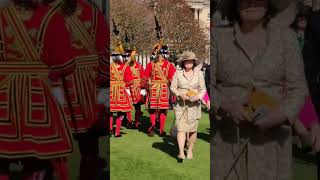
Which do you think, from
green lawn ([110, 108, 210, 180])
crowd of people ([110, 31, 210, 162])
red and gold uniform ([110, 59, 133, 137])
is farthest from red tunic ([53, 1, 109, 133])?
red and gold uniform ([110, 59, 133, 137])

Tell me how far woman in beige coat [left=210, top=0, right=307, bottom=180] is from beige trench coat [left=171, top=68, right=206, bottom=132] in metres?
3.54

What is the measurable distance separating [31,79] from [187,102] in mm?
3781

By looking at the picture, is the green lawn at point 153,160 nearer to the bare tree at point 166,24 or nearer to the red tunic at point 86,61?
the red tunic at point 86,61

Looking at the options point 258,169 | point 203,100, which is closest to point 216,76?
point 258,169

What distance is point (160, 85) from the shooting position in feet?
29.7

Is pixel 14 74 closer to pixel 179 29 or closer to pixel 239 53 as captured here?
pixel 239 53

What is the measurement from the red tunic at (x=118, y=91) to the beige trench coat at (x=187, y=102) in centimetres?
222

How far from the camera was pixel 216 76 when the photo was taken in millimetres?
2906

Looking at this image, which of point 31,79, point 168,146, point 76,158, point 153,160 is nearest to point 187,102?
point 153,160

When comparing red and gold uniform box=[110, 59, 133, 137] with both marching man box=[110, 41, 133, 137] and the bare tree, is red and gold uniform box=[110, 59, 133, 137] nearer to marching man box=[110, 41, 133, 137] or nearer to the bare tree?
marching man box=[110, 41, 133, 137]

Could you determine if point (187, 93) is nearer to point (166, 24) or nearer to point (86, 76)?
point (86, 76)

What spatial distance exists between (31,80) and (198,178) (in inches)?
132

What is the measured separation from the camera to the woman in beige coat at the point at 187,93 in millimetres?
6496

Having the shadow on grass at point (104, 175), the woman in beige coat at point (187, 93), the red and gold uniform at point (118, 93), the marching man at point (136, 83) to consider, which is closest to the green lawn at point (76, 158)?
the shadow on grass at point (104, 175)
